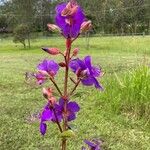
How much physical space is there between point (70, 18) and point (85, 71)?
0.16 meters

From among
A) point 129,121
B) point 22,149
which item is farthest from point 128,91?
point 22,149

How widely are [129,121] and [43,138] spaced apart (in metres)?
1.11

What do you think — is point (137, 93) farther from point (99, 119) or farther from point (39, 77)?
point (39, 77)

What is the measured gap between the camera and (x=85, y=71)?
1356 millimetres

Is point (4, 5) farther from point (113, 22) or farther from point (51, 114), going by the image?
point (51, 114)

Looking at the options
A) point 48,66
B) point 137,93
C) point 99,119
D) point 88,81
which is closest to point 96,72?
point 88,81

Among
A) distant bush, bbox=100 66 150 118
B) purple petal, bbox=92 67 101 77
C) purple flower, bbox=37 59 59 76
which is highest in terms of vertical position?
purple flower, bbox=37 59 59 76

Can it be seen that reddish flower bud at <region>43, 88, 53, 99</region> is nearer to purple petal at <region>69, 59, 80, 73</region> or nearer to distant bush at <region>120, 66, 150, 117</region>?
purple petal at <region>69, 59, 80, 73</region>

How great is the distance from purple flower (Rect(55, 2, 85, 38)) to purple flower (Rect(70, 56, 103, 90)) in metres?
0.09

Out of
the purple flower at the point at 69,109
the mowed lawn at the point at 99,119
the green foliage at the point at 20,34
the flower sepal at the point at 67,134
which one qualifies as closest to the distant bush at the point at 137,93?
the mowed lawn at the point at 99,119

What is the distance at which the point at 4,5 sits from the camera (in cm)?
3991

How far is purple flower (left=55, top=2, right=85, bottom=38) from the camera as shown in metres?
1.30

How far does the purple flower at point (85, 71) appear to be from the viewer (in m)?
1.36

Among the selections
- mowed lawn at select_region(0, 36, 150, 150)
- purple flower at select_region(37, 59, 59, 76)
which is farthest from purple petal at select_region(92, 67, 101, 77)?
mowed lawn at select_region(0, 36, 150, 150)
